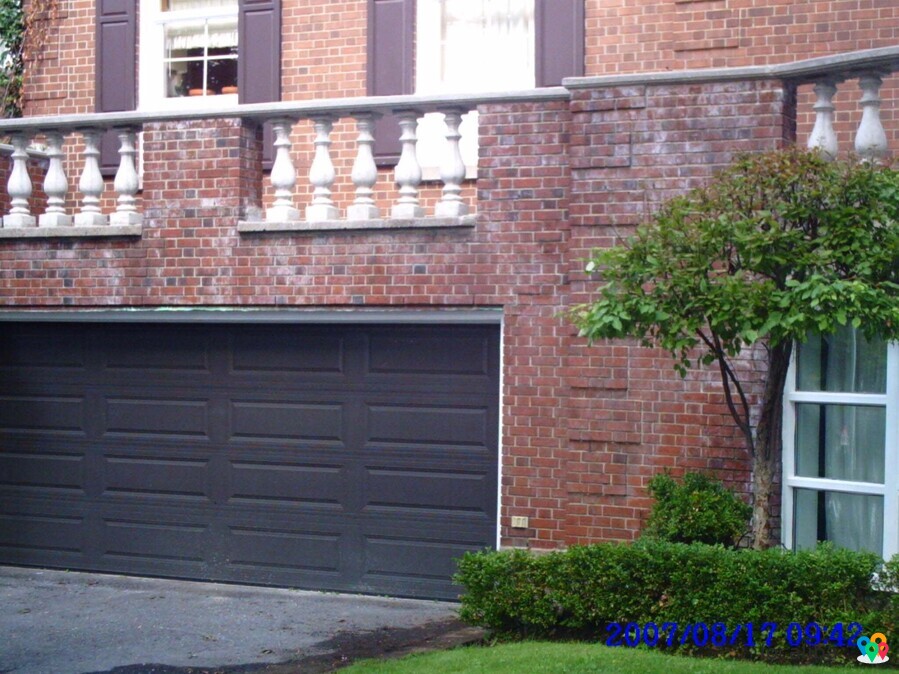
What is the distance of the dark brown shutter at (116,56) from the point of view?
512 inches

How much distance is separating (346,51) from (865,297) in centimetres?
696

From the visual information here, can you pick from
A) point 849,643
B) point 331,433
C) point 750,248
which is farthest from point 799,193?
point 331,433

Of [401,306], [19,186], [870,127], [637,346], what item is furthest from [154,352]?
[870,127]

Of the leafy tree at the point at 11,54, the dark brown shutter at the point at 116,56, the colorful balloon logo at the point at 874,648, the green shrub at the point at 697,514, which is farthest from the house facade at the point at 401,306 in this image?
the leafy tree at the point at 11,54

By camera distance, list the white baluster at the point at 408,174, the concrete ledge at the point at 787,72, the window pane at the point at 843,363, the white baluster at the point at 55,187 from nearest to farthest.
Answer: the concrete ledge at the point at 787,72, the window pane at the point at 843,363, the white baluster at the point at 408,174, the white baluster at the point at 55,187

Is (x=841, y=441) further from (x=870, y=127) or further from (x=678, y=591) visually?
(x=870, y=127)

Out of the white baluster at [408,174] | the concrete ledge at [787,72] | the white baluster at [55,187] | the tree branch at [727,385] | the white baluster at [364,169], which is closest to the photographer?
the tree branch at [727,385]

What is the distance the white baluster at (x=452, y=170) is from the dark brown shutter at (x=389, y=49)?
236 cm

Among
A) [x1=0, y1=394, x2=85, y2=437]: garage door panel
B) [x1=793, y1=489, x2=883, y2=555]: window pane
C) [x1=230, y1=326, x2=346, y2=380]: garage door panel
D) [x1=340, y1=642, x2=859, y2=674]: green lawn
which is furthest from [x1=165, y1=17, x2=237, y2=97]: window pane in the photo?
[x1=793, y1=489, x2=883, y2=555]: window pane

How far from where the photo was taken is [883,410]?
8227 mm

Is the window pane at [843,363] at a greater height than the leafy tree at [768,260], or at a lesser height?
lesser

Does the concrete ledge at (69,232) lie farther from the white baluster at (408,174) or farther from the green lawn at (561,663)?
the green lawn at (561,663)

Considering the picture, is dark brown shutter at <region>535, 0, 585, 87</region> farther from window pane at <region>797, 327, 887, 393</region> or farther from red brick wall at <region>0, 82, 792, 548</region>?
window pane at <region>797, 327, 887, 393</region>

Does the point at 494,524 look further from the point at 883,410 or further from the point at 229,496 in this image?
the point at 883,410
